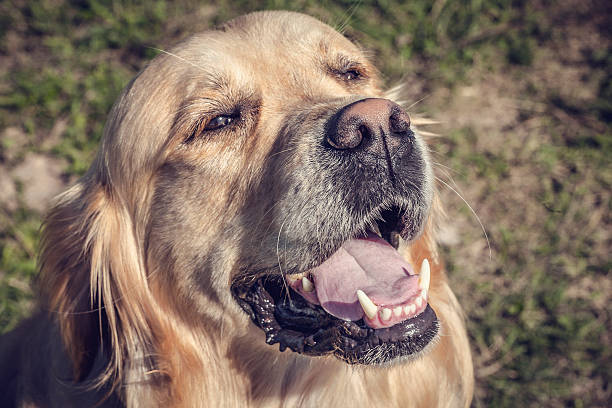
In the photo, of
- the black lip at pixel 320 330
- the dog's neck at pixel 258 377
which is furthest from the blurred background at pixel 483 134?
the black lip at pixel 320 330

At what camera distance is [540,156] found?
4457 millimetres

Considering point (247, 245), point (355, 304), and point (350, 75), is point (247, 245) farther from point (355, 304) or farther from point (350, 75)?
point (350, 75)

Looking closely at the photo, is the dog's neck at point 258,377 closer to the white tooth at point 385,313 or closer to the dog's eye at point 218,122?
the white tooth at point 385,313

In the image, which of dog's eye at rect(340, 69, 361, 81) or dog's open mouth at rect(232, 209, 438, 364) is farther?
dog's eye at rect(340, 69, 361, 81)

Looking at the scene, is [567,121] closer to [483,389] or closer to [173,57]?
[483,389]

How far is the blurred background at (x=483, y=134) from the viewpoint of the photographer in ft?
12.4

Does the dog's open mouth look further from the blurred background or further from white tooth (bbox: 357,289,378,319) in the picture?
the blurred background

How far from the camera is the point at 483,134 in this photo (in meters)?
4.66

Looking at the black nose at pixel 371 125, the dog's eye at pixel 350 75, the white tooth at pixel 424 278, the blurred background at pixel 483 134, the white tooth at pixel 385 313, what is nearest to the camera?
the black nose at pixel 371 125

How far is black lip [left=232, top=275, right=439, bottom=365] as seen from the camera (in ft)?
7.24

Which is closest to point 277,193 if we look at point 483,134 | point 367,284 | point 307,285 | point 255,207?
point 255,207

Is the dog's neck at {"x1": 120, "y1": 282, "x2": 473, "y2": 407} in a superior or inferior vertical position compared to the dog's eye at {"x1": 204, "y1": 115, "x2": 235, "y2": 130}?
inferior

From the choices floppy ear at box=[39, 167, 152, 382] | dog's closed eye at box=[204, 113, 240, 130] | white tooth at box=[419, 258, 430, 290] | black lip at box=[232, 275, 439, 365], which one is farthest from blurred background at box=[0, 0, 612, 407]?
floppy ear at box=[39, 167, 152, 382]

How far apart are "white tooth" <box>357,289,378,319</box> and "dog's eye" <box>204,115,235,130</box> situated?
0.96 meters
